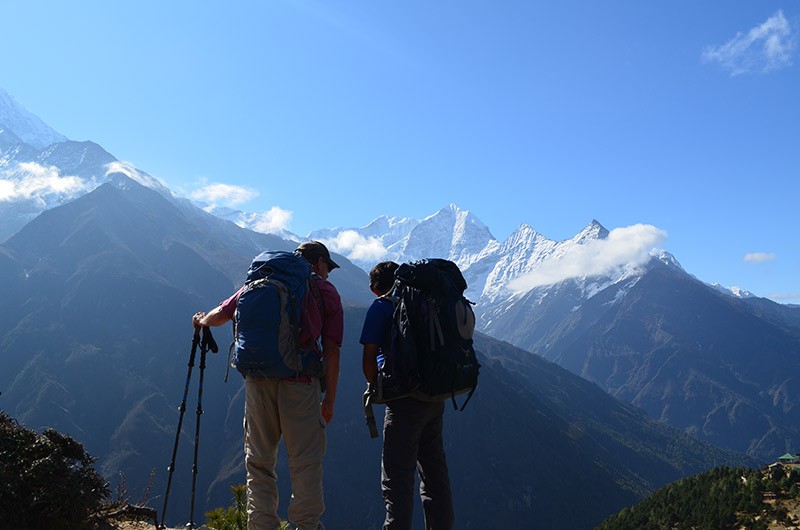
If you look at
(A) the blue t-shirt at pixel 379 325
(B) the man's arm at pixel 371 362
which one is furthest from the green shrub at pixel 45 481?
(A) the blue t-shirt at pixel 379 325

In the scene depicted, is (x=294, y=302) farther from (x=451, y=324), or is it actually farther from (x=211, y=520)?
(x=211, y=520)

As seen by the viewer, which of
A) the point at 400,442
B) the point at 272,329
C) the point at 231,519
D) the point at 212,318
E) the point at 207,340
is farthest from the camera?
the point at 231,519

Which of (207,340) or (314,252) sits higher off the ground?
(314,252)

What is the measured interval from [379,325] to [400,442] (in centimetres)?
146

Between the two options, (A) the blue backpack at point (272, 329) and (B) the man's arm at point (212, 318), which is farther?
(B) the man's arm at point (212, 318)

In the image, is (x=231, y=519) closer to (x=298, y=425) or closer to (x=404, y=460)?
(x=298, y=425)

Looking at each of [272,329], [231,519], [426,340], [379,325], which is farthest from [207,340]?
[426,340]

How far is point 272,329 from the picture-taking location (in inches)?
277

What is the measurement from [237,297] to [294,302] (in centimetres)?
90

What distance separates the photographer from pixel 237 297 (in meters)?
7.56

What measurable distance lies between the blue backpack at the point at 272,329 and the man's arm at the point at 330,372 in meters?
0.20

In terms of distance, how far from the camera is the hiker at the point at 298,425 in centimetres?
721

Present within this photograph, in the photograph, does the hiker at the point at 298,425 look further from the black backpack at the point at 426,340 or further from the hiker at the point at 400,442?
the black backpack at the point at 426,340

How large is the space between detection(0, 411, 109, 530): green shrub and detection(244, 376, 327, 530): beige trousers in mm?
2159
